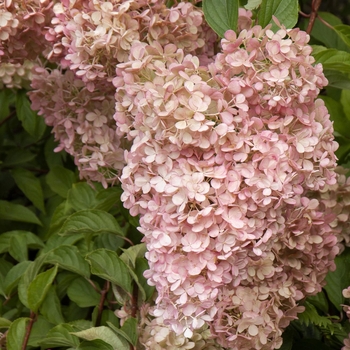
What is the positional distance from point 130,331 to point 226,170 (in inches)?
15.5

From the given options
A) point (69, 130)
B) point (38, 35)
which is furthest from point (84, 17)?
point (69, 130)

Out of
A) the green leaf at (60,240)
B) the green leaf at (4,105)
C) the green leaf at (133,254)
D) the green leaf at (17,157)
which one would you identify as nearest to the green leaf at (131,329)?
the green leaf at (133,254)

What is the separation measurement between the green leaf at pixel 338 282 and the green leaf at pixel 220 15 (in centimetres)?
52

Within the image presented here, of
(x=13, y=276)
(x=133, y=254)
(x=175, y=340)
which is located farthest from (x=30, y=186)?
(x=175, y=340)

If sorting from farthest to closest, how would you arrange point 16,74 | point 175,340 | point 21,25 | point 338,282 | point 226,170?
point 16,74
point 338,282
point 21,25
point 175,340
point 226,170

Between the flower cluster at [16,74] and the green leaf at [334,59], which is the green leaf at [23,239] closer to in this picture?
the flower cluster at [16,74]

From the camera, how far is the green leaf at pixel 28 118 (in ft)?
5.92

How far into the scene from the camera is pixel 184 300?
976 millimetres

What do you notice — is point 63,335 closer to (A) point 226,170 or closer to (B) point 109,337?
(B) point 109,337

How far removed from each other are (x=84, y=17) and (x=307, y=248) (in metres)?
0.52

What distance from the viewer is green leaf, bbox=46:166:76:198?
1724 mm

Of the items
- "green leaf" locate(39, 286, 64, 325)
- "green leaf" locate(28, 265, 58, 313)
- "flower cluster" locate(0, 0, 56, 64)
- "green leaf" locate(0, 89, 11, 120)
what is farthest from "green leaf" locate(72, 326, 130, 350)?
"green leaf" locate(0, 89, 11, 120)

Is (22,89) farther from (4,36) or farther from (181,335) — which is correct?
(181,335)

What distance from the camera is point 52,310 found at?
1.43 meters
